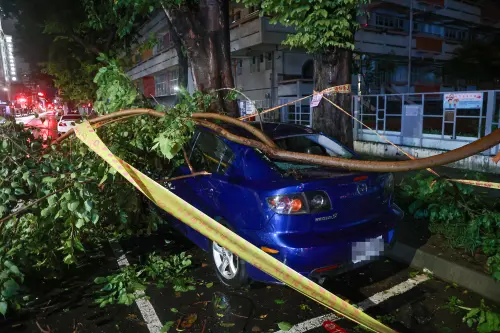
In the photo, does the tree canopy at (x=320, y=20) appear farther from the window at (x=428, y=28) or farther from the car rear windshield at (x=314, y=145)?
the window at (x=428, y=28)

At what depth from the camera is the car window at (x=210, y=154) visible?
3.83 meters

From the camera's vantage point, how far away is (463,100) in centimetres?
937

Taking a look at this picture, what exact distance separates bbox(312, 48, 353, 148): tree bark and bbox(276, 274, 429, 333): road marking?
3370 millimetres

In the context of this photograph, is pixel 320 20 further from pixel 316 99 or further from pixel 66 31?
pixel 66 31

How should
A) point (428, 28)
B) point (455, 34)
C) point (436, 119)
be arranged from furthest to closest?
point (455, 34) → point (428, 28) → point (436, 119)

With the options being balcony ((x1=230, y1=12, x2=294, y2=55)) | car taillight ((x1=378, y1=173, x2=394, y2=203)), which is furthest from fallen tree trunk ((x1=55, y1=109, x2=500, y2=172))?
balcony ((x1=230, y1=12, x2=294, y2=55))

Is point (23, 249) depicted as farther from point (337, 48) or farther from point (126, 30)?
point (126, 30)

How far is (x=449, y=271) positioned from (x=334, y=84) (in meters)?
3.75

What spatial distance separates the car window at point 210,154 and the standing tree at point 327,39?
282 centimetres

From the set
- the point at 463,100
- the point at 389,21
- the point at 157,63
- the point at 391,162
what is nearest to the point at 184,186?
the point at 391,162

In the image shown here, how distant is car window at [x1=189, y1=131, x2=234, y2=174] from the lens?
383 centimetres

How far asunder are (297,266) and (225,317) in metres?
0.80

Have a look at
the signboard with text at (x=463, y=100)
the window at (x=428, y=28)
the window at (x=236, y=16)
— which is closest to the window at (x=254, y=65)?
the window at (x=236, y=16)

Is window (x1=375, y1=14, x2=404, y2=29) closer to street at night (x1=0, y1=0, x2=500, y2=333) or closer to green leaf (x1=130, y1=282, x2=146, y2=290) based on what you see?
street at night (x1=0, y1=0, x2=500, y2=333)
